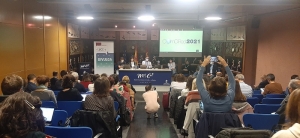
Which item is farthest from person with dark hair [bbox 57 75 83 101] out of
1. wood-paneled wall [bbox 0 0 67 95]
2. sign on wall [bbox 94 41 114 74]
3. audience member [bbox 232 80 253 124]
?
sign on wall [bbox 94 41 114 74]

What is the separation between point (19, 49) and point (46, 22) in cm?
225

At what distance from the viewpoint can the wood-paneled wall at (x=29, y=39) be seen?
589cm

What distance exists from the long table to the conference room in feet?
0.14

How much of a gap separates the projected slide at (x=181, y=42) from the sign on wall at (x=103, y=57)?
242 cm

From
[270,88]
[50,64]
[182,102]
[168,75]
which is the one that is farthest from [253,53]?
[50,64]

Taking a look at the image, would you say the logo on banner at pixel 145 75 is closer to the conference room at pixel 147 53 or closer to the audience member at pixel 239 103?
the conference room at pixel 147 53

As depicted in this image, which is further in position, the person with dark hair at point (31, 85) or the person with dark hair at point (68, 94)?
the person with dark hair at point (31, 85)

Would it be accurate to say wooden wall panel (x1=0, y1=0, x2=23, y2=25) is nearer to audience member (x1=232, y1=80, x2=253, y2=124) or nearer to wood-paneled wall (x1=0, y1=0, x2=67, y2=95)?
wood-paneled wall (x1=0, y1=0, x2=67, y2=95)

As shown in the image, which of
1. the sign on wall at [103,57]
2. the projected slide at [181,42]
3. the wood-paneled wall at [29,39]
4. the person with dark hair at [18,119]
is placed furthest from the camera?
the sign on wall at [103,57]

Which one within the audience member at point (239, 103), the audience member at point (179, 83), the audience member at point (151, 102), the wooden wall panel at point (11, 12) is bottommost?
the audience member at point (151, 102)

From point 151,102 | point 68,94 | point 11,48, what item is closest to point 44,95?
point 68,94

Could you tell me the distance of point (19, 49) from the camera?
657 cm

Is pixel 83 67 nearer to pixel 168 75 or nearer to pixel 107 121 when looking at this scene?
pixel 168 75

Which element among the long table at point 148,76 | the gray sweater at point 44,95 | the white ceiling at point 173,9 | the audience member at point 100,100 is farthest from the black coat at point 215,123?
the long table at point 148,76
